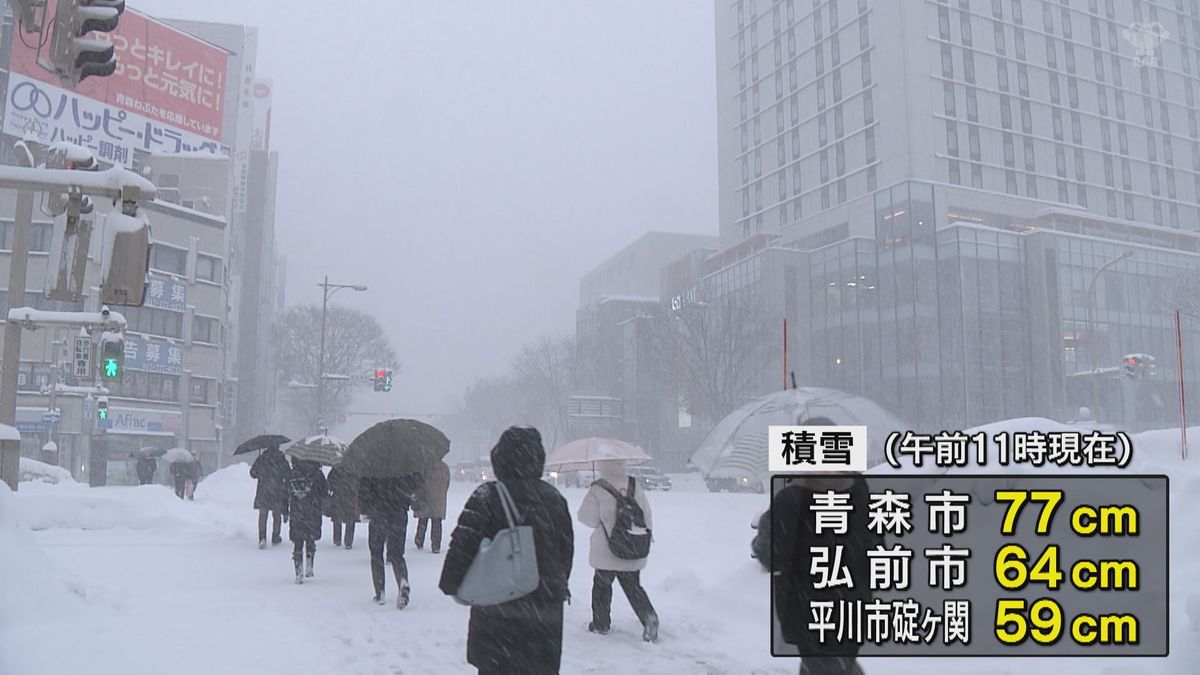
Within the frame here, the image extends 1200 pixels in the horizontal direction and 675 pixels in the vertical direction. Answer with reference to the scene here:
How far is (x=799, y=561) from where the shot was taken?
4422mm

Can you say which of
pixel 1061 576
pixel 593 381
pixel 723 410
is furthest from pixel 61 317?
pixel 593 381

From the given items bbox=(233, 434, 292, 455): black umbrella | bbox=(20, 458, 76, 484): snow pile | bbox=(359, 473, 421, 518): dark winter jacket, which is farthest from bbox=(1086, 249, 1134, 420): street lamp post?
bbox=(20, 458, 76, 484): snow pile

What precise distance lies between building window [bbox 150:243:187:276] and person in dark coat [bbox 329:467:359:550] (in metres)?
40.1

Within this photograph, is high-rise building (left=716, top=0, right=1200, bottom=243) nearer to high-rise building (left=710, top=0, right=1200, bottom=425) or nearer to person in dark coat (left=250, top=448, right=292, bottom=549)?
high-rise building (left=710, top=0, right=1200, bottom=425)

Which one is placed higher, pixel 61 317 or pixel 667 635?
pixel 61 317

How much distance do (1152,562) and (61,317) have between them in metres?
14.0

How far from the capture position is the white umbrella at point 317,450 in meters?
12.6

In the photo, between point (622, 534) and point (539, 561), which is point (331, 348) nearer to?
point (622, 534)

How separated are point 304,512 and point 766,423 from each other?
19.5ft

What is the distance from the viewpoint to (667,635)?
836 centimetres

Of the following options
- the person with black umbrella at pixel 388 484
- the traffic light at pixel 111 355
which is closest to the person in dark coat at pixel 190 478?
the traffic light at pixel 111 355

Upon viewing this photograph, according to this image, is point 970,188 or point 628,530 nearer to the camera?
point 628,530

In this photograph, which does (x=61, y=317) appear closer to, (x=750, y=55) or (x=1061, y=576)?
(x=1061, y=576)

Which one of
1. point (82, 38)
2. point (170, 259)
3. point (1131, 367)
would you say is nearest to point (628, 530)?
point (82, 38)
